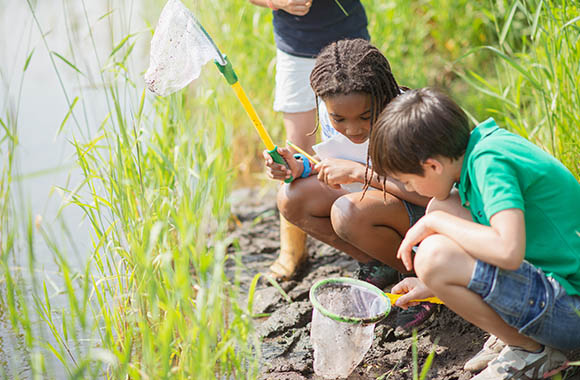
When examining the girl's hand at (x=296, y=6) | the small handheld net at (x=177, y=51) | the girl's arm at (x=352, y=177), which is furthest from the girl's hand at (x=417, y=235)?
the girl's hand at (x=296, y=6)

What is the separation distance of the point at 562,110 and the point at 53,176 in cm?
292

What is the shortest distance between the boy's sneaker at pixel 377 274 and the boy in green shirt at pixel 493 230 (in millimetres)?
721

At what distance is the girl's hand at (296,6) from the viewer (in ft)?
7.86

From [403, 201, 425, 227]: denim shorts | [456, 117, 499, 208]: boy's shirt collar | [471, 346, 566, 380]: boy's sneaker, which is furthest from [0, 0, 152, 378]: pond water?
[471, 346, 566, 380]: boy's sneaker

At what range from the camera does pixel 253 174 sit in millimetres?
4141

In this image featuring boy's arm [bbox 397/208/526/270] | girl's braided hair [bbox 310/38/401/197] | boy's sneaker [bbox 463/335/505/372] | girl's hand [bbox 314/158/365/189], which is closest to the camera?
boy's arm [bbox 397/208/526/270]

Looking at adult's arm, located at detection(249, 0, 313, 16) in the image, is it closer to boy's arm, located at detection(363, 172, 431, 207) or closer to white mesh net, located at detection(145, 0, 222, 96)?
white mesh net, located at detection(145, 0, 222, 96)

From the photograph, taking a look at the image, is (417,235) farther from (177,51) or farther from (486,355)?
(177,51)

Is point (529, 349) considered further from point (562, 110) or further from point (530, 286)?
point (562, 110)

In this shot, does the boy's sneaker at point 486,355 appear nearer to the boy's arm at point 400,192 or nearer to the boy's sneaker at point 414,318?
the boy's sneaker at point 414,318

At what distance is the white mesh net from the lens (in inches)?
85.0

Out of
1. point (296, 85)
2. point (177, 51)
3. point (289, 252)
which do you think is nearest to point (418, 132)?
point (177, 51)

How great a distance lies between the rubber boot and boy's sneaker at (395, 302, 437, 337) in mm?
658

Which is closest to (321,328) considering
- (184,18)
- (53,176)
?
(184,18)
